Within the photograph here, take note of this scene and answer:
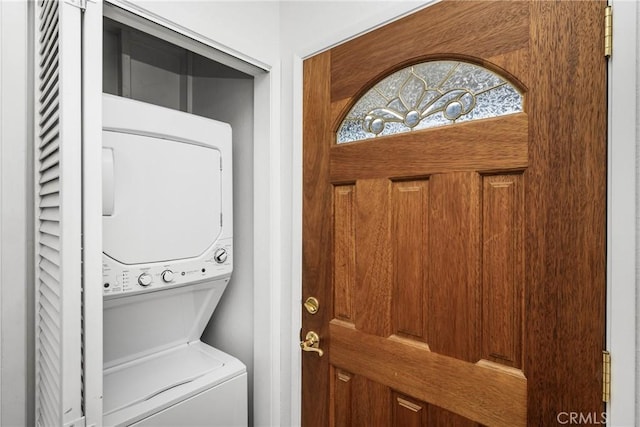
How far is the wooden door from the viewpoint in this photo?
2.48 feet

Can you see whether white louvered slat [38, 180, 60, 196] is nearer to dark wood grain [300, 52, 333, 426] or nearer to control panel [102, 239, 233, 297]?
control panel [102, 239, 233, 297]

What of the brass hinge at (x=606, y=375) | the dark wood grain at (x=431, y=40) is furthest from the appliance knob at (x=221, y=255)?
the brass hinge at (x=606, y=375)

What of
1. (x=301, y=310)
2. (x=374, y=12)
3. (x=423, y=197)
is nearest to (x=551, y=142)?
(x=423, y=197)

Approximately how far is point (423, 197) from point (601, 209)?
1.38 feet

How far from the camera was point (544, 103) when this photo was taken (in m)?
0.80

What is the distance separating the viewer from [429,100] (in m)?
1.00

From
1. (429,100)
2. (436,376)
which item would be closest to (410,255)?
(436,376)

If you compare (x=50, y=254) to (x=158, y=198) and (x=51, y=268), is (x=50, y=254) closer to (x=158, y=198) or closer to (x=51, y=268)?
(x=51, y=268)

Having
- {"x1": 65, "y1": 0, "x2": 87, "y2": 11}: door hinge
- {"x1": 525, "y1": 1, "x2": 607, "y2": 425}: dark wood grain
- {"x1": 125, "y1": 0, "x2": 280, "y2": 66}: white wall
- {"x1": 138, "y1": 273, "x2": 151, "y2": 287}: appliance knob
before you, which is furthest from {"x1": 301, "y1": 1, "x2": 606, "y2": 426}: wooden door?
{"x1": 65, "y1": 0, "x2": 87, "y2": 11}: door hinge

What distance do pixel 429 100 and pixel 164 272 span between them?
3.88 ft

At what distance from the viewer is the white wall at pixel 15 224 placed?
97cm

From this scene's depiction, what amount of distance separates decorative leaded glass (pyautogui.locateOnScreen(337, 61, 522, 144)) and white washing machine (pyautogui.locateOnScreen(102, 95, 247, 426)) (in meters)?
0.69

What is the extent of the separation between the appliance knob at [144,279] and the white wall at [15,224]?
Result: 311mm

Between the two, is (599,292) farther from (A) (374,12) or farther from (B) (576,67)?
(A) (374,12)
